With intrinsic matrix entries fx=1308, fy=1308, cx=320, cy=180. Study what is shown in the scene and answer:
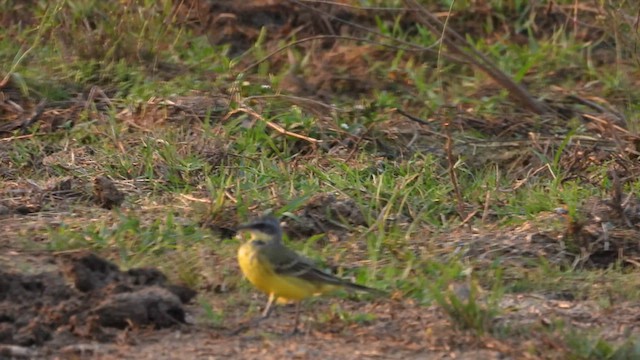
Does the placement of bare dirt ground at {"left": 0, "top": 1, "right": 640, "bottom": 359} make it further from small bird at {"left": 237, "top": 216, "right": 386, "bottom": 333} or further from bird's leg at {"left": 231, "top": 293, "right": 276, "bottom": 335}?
small bird at {"left": 237, "top": 216, "right": 386, "bottom": 333}

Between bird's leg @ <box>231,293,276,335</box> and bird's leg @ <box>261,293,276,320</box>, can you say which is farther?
bird's leg @ <box>261,293,276,320</box>

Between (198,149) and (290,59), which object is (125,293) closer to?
(198,149)

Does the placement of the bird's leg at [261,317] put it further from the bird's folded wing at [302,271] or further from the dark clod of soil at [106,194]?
the dark clod of soil at [106,194]

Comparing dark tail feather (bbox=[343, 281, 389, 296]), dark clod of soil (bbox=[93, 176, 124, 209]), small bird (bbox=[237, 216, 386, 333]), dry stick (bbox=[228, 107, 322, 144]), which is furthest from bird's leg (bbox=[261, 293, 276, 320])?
dry stick (bbox=[228, 107, 322, 144])

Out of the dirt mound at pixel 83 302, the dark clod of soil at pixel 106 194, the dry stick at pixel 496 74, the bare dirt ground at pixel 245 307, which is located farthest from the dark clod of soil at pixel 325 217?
the dry stick at pixel 496 74

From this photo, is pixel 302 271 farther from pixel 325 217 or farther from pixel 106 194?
pixel 106 194

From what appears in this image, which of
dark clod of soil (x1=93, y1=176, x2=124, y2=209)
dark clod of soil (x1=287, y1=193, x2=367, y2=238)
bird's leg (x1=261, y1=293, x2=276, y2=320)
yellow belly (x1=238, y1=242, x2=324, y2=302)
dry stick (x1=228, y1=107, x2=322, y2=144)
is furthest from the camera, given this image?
dry stick (x1=228, y1=107, x2=322, y2=144)

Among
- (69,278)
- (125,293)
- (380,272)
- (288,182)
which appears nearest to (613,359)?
(380,272)

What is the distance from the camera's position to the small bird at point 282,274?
505 cm

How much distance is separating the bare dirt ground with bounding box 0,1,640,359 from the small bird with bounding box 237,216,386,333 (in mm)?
137

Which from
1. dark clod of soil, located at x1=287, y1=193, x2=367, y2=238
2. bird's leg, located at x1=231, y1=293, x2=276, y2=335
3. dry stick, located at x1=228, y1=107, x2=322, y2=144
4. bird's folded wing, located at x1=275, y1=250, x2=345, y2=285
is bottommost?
dry stick, located at x1=228, y1=107, x2=322, y2=144

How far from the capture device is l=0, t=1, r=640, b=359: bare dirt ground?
4.83m

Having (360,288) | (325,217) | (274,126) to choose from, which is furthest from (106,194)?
(360,288)

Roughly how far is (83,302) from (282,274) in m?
0.79
